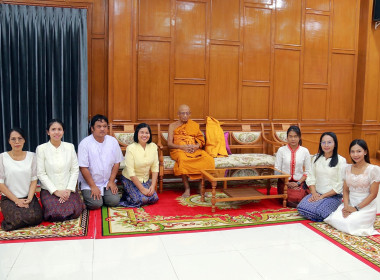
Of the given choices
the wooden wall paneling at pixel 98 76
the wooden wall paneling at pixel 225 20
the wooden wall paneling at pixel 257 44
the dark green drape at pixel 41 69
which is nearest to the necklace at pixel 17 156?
the dark green drape at pixel 41 69

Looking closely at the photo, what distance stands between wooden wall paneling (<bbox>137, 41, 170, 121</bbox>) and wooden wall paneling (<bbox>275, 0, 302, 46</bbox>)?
6.08ft

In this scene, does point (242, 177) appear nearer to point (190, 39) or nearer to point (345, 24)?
point (190, 39)

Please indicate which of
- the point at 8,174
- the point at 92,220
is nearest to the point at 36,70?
the point at 8,174

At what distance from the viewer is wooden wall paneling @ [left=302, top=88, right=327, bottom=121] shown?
20.2 feet

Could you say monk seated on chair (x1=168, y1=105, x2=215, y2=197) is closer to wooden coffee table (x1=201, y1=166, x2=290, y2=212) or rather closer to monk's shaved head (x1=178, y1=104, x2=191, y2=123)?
monk's shaved head (x1=178, y1=104, x2=191, y2=123)

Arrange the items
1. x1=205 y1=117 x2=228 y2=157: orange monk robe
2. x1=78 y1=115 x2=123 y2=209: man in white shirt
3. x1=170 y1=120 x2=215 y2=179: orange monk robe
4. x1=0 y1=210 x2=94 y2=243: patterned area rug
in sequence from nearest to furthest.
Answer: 1. x1=0 y1=210 x2=94 y2=243: patterned area rug
2. x1=78 y1=115 x2=123 y2=209: man in white shirt
3. x1=170 y1=120 x2=215 y2=179: orange monk robe
4. x1=205 y1=117 x2=228 y2=157: orange monk robe

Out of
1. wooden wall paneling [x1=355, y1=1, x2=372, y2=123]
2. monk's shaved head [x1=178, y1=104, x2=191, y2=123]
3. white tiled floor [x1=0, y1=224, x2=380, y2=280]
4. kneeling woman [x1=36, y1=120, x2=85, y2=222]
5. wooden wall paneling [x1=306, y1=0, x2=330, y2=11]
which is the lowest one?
white tiled floor [x1=0, y1=224, x2=380, y2=280]

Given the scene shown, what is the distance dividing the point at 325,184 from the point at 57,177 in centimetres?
275

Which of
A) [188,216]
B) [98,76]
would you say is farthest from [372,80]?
[98,76]

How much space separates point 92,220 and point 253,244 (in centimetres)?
160

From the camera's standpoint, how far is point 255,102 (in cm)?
589

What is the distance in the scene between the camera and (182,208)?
4.13 m

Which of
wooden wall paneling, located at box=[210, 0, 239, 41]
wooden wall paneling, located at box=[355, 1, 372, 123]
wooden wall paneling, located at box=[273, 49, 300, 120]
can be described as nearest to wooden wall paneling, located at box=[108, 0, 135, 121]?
wooden wall paneling, located at box=[210, 0, 239, 41]

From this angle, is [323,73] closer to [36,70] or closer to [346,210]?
[346,210]
